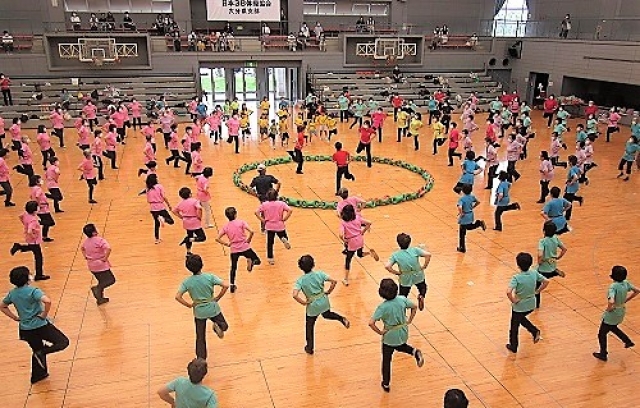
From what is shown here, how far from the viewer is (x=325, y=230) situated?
461 inches

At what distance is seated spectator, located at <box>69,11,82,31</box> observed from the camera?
97.1 ft

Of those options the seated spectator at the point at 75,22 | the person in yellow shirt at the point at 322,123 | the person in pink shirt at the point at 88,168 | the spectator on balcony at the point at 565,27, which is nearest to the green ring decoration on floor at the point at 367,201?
the person in yellow shirt at the point at 322,123

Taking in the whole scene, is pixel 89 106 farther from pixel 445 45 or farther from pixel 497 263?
pixel 445 45

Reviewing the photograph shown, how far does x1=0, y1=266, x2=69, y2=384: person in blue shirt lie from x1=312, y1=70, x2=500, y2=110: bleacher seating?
22398 mm

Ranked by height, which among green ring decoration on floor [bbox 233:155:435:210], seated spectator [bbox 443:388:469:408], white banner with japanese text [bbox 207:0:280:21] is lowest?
green ring decoration on floor [bbox 233:155:435:210]

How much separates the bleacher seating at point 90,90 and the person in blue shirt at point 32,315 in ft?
64.8

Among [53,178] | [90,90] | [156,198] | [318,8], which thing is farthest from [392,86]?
[156,198]

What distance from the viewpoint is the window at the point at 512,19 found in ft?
109

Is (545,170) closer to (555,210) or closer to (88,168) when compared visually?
(555,210)

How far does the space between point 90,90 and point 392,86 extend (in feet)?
50.4

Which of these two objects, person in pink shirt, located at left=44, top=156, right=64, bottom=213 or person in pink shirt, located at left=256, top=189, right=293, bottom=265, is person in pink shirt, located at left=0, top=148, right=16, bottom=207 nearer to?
person in pink shirt, located at left=44, top=156, right=64, bottom=213

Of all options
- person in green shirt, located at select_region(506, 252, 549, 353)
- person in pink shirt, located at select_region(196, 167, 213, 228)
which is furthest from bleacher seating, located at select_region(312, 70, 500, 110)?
person in green shirt, located at select_region(506, 252, 549, 353)

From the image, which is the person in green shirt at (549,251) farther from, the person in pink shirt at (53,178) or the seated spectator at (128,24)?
the seated spectator at (128,24)

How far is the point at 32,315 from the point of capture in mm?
6184
